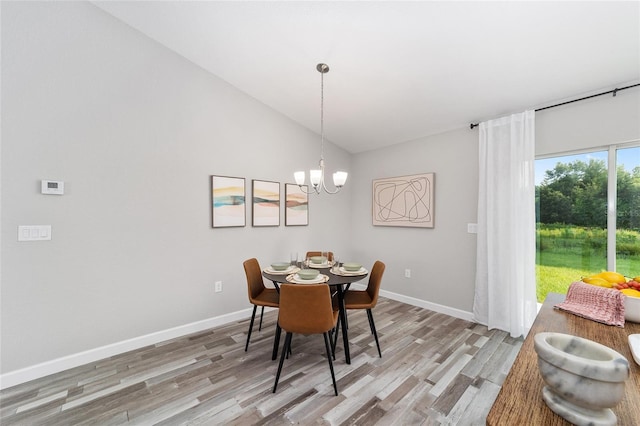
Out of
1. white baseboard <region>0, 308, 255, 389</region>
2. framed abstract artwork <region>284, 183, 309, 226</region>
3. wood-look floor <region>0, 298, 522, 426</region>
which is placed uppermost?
framed abstract artwork <region>284, 183, 309, 226</region>

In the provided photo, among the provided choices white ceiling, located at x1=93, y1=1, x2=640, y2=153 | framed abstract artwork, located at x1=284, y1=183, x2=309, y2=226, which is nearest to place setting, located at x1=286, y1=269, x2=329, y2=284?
framed abstract artwork, located at x1=284, y1=183, x2=309, y2=226

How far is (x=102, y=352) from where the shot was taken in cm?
248

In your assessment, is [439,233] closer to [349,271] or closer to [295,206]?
[349,271]

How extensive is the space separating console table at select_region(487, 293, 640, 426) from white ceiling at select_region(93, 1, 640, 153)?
206 cm

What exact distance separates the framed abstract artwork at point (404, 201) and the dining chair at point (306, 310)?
2.30 metres

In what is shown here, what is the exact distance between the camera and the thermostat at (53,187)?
7.30 ft

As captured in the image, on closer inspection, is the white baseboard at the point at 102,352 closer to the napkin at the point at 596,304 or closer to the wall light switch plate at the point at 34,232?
the wall light switch plate at the point at 34,232

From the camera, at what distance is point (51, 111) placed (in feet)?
7.43

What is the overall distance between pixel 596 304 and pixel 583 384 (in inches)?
37.5

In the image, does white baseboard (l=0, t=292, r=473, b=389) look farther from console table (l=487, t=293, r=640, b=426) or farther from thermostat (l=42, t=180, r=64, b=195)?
console table (l=487, t=293, r=640, b=426)

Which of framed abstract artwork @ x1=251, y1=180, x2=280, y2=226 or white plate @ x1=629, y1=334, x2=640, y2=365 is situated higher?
framed abstract artwork @ x1=251, y1=180, x2=280, y2=226

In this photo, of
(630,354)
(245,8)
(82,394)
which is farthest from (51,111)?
(630,354)

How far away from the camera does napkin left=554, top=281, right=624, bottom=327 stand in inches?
45.8

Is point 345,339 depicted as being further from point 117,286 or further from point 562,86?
point 562,86
